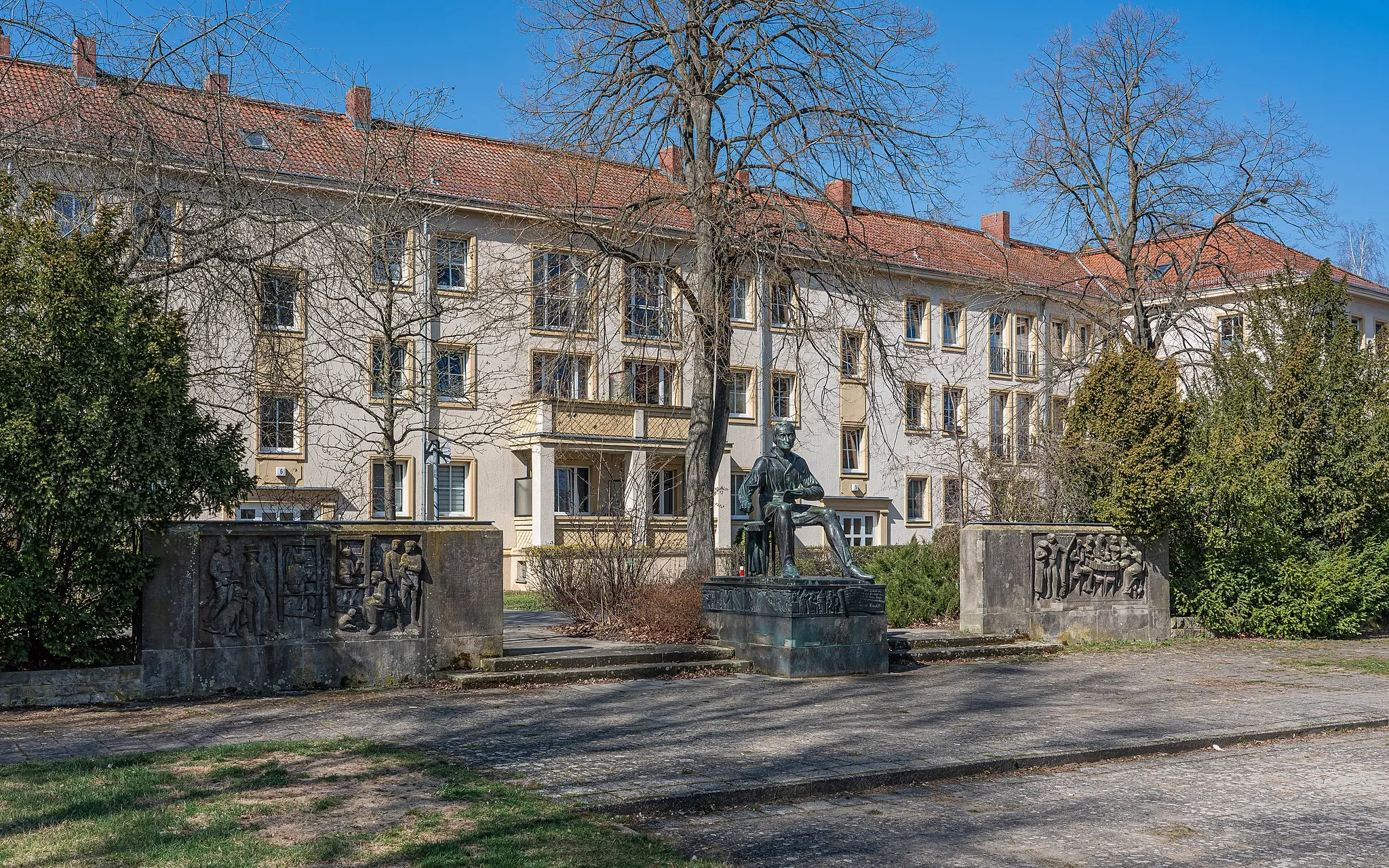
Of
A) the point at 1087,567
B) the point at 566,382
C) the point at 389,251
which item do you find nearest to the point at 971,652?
the point at 1087,567

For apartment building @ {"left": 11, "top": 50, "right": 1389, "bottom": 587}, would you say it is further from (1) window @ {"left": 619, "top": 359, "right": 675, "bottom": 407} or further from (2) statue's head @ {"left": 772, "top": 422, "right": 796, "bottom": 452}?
(2) statue's head @ {"left": 772, "top": 422, "right": 796, "bottom": 452}

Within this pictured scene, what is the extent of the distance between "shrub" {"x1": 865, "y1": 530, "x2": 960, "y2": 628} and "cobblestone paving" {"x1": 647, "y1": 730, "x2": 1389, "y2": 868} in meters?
9.35

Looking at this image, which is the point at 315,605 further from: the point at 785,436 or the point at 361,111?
the point at 361,111

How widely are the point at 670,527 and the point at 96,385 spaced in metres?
28.0

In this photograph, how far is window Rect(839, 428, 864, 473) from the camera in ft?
151

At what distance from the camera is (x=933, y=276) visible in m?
46.8

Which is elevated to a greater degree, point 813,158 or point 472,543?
point 813,158

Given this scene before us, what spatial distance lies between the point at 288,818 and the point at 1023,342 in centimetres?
4739

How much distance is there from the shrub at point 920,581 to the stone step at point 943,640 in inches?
45.7

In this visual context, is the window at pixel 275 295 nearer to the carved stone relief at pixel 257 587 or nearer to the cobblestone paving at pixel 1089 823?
the carved stone relief at pixel 257 587

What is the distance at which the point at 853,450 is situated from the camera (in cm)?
4606

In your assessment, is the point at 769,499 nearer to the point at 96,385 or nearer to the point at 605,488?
the point at 605,488

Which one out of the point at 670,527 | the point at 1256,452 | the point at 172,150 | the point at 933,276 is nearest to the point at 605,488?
the point at 172,150

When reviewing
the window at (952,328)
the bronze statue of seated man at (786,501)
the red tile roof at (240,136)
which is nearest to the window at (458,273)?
the red tile roof at (240,136)
